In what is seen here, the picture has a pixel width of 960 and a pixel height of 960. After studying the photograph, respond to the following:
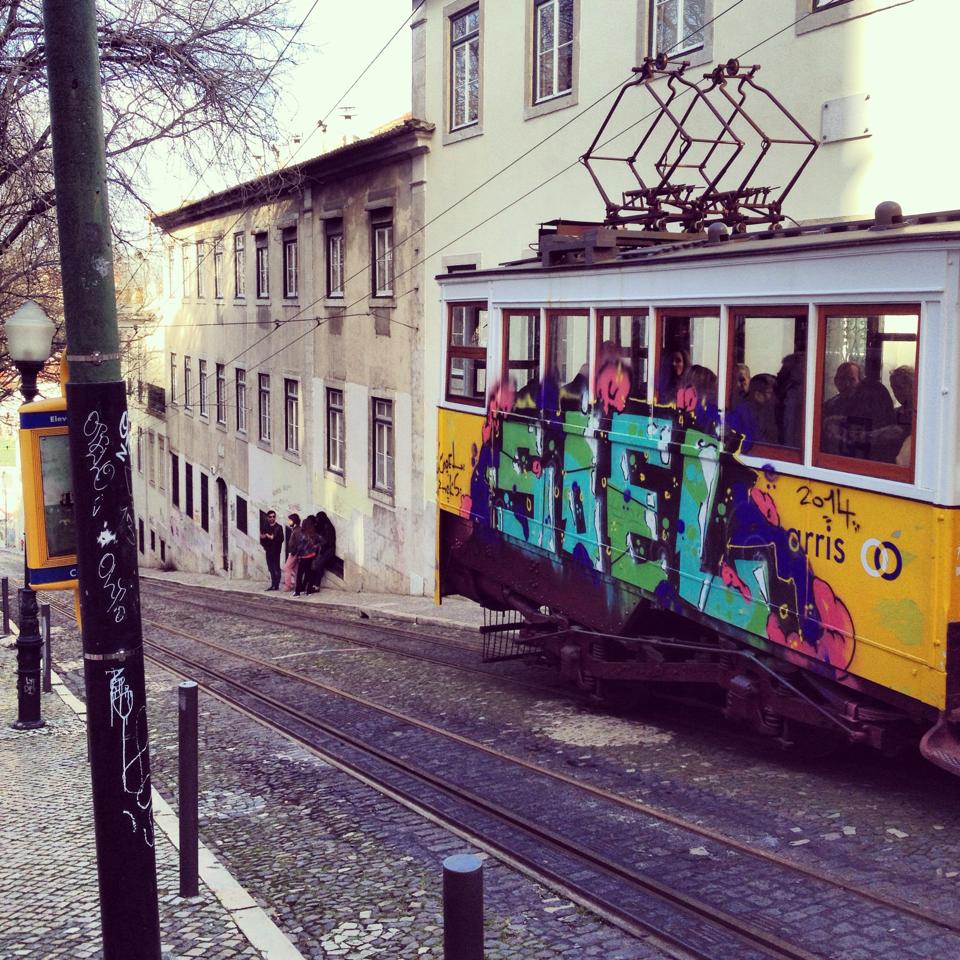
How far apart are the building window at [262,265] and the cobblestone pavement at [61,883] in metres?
20.6

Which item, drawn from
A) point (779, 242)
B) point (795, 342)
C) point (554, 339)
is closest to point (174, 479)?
point (554, 339)

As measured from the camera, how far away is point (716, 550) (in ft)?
24.5

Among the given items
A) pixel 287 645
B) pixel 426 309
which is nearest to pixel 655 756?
pixel 287 645

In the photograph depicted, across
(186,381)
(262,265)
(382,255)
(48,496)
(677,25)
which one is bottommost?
(186,381)

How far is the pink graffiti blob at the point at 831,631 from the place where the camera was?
645cm

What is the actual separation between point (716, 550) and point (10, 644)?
11253mm

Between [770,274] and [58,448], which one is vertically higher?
[770,274]

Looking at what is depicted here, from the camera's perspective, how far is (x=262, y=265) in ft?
95.4

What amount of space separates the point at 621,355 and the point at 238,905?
4.47m

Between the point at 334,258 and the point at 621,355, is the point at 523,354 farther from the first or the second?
the point at 334,258

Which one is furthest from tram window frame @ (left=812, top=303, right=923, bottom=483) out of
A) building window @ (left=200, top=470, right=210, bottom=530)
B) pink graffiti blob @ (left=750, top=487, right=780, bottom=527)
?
building window @ (left=200, top=470, right=210, bottom=530)

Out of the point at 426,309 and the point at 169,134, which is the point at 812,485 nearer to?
the point at 169,134

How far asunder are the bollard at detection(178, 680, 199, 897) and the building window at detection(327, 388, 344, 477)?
17.8m

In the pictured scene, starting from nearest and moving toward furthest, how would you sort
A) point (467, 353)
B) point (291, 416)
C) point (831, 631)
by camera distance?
point (831, 631), point (467, 353), point (291, 416)
